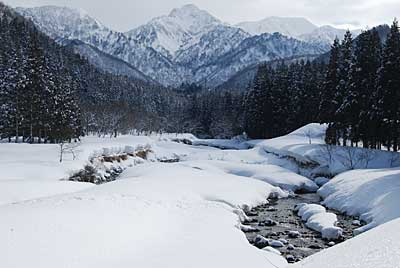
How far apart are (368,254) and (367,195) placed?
64.0 ft

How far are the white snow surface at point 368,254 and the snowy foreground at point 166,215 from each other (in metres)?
0.03

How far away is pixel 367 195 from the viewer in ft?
85.4

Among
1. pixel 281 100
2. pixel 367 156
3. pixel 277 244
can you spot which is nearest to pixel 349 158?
pixel 367 156

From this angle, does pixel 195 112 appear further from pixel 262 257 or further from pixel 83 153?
pixel 262 257

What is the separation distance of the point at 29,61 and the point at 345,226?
45354mm

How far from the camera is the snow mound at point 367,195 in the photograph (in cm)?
2192

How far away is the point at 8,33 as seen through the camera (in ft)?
319

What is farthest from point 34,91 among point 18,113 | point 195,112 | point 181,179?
point 195,112

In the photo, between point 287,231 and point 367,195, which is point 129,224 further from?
point 367,195

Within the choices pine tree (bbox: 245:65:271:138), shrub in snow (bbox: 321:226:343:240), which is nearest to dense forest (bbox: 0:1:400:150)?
pine tree (bbox: 245:65:271:138)

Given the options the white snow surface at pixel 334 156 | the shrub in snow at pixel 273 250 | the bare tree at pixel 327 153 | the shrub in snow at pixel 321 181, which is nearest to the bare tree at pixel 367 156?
the white snow surface at pixel 334 156

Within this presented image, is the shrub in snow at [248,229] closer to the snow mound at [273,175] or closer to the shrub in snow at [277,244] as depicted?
the shrub in snow at [277,244]

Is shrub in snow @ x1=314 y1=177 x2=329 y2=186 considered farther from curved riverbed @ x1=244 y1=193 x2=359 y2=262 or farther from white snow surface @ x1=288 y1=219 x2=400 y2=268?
white snow surface @ x1=288 y1=219 x2=400 y2=268

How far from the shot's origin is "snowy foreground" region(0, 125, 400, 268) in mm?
11078
